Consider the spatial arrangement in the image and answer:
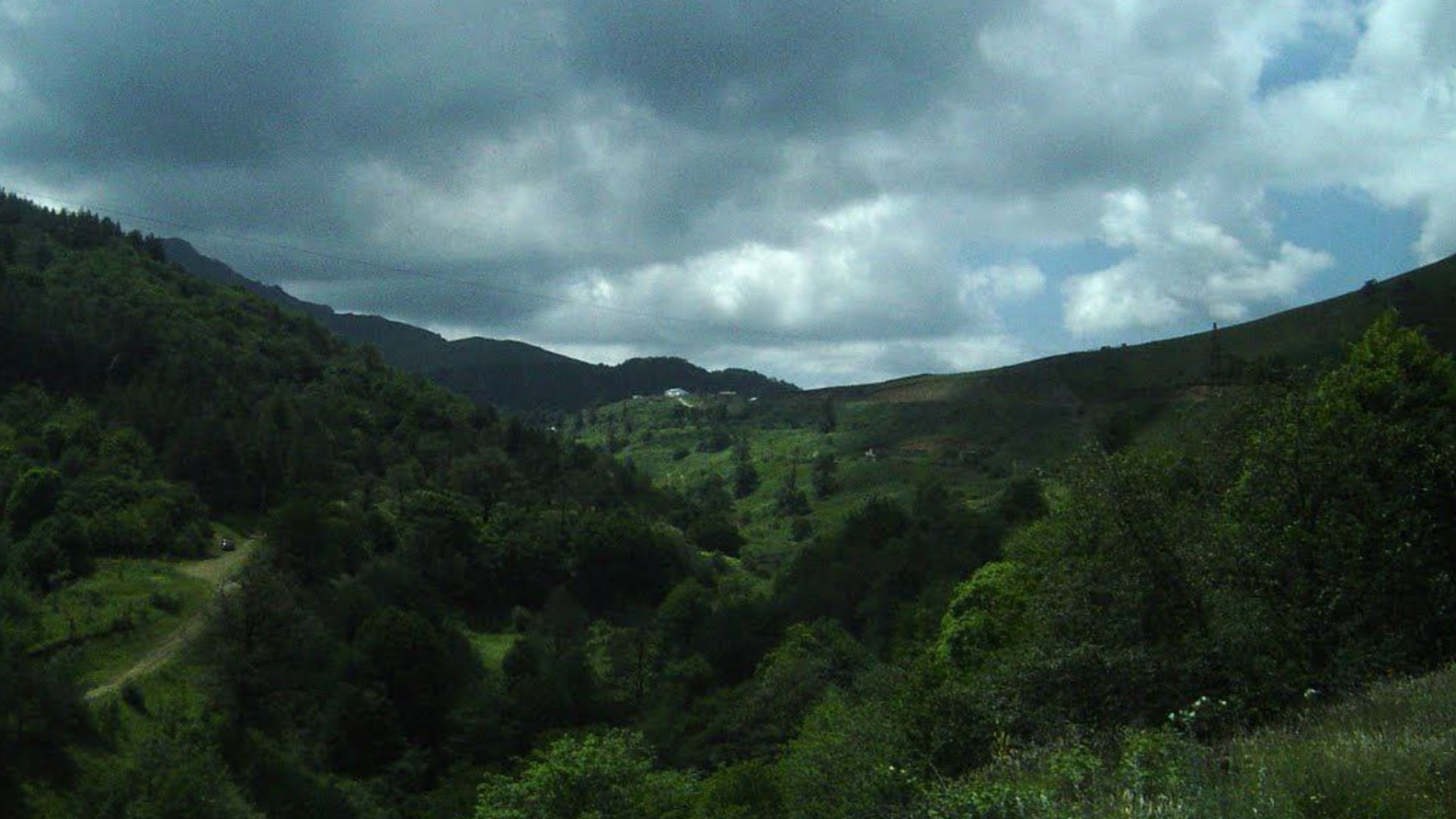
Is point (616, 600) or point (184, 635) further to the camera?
point (616, 600)

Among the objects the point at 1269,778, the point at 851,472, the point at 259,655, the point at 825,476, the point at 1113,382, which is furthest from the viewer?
the point at 851,472

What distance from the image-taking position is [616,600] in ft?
347

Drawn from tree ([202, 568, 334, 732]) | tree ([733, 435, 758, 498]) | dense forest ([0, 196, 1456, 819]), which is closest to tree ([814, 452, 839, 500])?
tree ([733, 435, 758, 498])

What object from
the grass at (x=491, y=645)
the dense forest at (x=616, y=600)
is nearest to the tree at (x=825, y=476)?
the dense forest at (x=616, y=600)

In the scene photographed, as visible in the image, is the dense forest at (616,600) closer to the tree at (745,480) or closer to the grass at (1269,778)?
the grass at (1269,778)

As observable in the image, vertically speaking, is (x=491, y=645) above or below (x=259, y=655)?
below

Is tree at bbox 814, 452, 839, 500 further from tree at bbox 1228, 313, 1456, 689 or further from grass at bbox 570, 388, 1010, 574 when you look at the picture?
tree at bbox 1228, 313, 1456, 689

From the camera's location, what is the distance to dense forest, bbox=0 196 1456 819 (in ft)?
61.2

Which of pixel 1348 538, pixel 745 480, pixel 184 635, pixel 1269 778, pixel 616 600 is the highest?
pixel 1348 538

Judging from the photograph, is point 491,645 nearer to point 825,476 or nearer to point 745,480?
point 825,476

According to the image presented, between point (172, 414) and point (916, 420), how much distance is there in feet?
366

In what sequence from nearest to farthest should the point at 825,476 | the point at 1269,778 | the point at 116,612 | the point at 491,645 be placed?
the point at 1269,778
the point at 116,612
the point at 491,645
the point at 825,476

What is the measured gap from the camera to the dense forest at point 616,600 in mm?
18641

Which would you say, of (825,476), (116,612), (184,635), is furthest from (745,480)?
(184,635)
